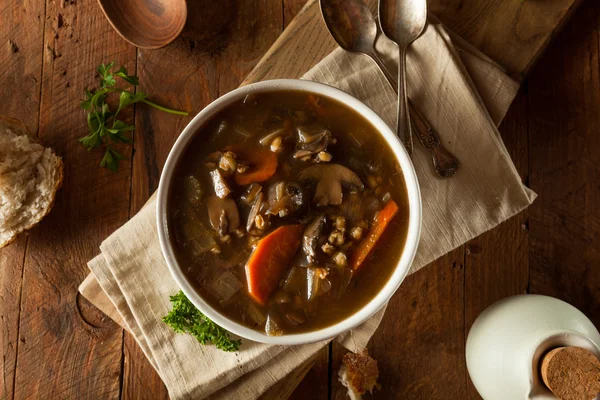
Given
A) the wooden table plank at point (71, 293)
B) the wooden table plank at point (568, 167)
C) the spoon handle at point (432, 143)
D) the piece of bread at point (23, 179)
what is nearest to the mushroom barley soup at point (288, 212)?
the spoon handle at point (432, 143)

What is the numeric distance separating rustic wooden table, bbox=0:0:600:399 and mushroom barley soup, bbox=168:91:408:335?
809 millimetres

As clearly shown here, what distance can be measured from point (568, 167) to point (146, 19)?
8.32ft

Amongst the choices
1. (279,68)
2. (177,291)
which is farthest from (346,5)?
(177,291)

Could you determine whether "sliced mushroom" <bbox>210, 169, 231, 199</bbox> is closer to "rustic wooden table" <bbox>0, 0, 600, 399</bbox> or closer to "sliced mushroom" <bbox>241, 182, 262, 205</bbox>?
"sliced mushroom" <bbox>241, 182, 262, 205</bbox>

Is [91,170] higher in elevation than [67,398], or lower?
higher

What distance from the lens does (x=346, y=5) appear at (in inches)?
116

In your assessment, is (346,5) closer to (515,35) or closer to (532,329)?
(515,35)

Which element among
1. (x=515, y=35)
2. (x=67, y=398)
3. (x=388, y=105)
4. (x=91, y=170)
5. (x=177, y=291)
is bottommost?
(x=67, y=398)

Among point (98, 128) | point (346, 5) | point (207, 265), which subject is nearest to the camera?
point (207, 265)

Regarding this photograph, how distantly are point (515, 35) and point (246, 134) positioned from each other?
1515 mm

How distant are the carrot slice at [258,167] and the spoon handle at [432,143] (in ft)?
2.57

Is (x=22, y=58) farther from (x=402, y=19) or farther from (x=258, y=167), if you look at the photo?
(x=402, y=19)

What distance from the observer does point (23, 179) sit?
322cm

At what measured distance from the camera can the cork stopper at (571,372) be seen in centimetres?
259
